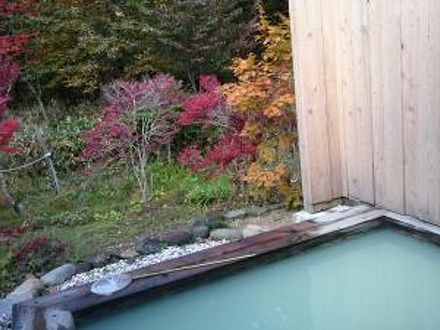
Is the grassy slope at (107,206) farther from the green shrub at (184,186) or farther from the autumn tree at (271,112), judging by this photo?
the autumn tree at (271,112)

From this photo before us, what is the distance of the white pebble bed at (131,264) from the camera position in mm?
3742

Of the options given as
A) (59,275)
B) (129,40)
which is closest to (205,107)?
(59,275)

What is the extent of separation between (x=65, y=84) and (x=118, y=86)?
281cm

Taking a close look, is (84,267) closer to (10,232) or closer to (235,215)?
(10,232)

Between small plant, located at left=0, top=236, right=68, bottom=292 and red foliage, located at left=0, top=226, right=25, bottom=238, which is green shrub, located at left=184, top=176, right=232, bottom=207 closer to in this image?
small plant, located at left=0, top=236, right=68, bottom=292

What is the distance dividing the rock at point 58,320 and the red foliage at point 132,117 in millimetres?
2907

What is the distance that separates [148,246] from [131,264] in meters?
0.26

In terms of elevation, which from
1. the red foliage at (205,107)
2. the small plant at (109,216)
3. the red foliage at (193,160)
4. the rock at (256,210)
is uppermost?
the red foliage at (205,107)

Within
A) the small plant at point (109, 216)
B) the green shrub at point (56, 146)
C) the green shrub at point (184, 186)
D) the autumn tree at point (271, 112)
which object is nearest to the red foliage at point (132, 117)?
the green shrub at point (184, 186)

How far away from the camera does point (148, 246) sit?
4.14m

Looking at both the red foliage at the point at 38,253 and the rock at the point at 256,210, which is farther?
the rock at the point at 256,210

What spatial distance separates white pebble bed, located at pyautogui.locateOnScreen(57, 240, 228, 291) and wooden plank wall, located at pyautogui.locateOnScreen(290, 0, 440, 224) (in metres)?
0.88

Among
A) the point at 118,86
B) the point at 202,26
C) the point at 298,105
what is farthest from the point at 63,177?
the point at 298,105

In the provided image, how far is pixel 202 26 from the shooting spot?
306 inches
